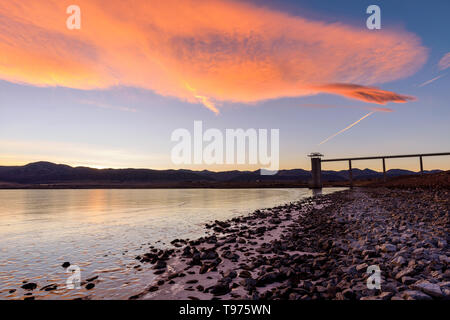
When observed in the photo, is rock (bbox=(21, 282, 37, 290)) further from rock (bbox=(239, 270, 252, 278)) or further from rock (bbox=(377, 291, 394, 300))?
rock (bbox=(377, 291, 394, 300))

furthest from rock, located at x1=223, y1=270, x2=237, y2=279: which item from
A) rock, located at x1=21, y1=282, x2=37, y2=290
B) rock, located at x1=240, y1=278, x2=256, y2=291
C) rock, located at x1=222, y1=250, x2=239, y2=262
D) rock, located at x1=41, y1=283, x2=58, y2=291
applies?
rock, located at x1=21, y1=282, x2=37, y2=290

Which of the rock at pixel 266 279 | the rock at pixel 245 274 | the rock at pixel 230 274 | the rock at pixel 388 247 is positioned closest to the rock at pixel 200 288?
the rock at pixel 230 274

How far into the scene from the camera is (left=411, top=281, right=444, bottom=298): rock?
223 inches

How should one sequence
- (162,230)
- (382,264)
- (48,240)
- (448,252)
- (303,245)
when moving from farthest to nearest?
(162,230)
(48,240)
(303,245)
(448,252)
(382,264)

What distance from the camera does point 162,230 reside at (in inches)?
789

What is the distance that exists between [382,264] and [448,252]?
2583 millimetres

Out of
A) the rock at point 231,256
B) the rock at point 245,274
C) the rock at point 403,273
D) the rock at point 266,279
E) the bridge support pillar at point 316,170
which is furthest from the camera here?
the bridge support pillar at point 316,170

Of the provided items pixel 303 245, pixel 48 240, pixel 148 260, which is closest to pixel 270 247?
pixel 303 245

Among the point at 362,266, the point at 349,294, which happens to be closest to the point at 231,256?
the point at 362,266

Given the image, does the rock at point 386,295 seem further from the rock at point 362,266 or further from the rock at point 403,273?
the rock at point 362,266

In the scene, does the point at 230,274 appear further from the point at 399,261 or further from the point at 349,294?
the point at 399,261

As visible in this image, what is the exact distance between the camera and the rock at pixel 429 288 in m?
5.66

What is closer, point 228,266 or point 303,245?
point 228,266
